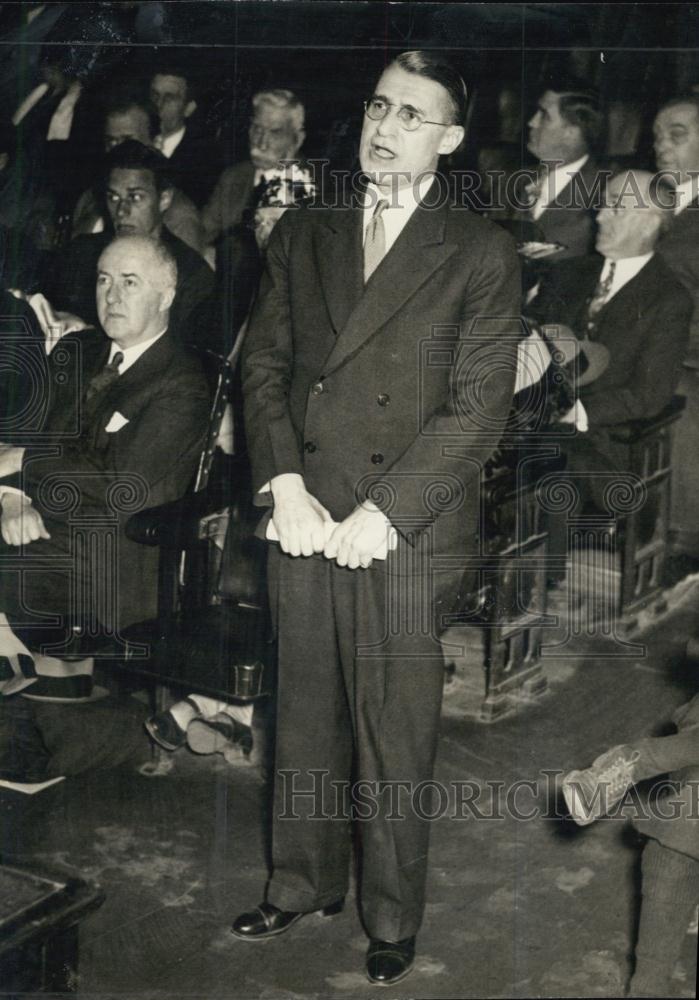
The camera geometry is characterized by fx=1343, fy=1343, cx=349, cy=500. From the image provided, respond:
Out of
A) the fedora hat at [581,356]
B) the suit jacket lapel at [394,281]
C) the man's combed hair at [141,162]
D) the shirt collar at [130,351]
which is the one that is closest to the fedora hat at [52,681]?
the shirt collar at [130,351]

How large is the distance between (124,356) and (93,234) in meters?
0.42

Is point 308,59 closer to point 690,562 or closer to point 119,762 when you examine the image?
point 690,562

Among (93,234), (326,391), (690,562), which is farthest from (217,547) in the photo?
(690,562)

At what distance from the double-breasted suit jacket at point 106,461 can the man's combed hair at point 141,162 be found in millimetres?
517

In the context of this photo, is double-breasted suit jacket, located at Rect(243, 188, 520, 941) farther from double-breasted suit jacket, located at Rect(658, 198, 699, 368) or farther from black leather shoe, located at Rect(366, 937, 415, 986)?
double-breasted suit jacket, located at Rect(658, 198, 699, 368)

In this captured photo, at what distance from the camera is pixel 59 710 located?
14.3 ft

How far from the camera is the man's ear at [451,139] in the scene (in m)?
3.63

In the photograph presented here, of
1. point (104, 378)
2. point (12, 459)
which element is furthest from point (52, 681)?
point (104, 378)

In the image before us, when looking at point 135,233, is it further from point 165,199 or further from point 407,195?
point 407,195

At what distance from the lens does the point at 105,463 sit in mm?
4246

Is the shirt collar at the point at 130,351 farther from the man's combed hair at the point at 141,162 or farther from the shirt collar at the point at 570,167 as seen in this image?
the shirt collar at the point at 570,167

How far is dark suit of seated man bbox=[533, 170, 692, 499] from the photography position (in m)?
3.99

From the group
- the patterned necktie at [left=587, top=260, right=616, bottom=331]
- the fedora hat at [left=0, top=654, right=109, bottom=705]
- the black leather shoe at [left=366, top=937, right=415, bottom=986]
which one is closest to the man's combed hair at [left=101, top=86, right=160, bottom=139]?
the patterned necktie at [left=587, top=260, right=616, bottom=331]

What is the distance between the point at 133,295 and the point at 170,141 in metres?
0.51
